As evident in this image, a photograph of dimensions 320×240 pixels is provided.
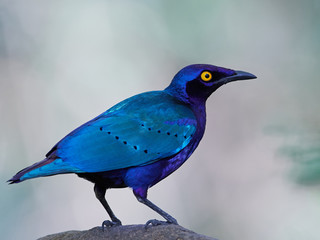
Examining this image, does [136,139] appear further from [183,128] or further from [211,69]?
[211,69]

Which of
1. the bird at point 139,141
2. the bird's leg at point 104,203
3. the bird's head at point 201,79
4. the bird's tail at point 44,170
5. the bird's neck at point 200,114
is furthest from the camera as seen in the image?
the bird's head at point 201,79

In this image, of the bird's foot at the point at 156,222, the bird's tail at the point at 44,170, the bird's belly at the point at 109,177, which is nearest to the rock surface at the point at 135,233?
the bird's foot at the point at 156,222

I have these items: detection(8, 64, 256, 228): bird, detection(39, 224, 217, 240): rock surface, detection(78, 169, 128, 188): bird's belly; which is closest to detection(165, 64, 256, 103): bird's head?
detection(8, 64, 256, 228): bird

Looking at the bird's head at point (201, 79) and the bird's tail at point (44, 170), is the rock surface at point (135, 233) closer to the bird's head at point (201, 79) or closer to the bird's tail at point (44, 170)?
the bird's tail at point (44, 170)

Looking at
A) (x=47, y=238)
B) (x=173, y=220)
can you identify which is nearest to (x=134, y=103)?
(x=173, y=220)

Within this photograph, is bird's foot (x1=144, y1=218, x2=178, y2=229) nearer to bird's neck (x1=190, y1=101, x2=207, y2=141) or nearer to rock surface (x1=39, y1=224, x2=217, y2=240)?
rock surface (x1=39, y1=224, x2=217, y2=240)

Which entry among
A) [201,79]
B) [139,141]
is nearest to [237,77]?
[201,79]
